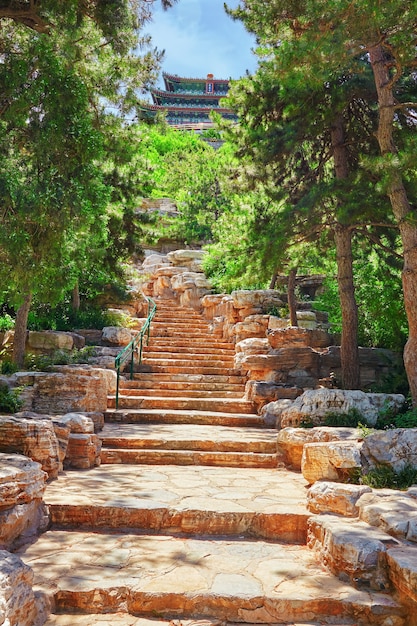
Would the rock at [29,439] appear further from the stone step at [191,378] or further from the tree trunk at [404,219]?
the stone step at [191,378]

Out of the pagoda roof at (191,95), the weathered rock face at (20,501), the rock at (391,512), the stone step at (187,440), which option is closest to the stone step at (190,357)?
the stone step at (187,440)

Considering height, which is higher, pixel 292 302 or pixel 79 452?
pixel 292 302

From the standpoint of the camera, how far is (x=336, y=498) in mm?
4324

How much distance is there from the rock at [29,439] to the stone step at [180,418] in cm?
305

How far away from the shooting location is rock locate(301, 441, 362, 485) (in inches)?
198

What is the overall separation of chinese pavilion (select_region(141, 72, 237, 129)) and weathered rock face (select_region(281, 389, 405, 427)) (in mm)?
55001

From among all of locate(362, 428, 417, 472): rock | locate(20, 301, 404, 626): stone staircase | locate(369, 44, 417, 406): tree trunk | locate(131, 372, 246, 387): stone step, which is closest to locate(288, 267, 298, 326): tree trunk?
locate(131, 372, 246, 387): stone step

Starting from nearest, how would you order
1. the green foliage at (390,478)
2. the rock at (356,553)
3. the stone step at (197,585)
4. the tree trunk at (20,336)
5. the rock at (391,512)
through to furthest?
the stone step at (197,585), the rock at (356,553), the rock at (391,512), the green foliage at (390,478), the tree trunk at (20,336)

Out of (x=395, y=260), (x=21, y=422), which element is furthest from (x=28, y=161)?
(x=395, y=260)

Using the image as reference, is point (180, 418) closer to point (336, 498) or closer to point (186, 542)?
point (186, 542)

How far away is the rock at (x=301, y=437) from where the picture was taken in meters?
5.75

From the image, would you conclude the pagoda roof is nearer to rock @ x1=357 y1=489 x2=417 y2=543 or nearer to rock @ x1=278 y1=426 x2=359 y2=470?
rock @ x1=278 y1=426 x2=359 y2=470

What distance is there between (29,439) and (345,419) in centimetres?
429

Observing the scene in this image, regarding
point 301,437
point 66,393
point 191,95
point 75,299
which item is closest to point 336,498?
point 301,437
